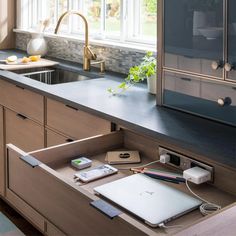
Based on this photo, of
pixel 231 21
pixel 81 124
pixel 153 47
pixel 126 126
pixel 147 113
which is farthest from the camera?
pixel 153 47

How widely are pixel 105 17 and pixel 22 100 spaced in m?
0.99

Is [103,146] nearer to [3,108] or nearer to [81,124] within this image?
[81,124]

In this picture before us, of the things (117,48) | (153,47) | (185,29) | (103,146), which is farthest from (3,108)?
(185,29)

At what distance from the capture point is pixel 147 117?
6.76 ft

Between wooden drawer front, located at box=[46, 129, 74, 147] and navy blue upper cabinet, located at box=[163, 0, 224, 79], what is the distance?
2.28 feet

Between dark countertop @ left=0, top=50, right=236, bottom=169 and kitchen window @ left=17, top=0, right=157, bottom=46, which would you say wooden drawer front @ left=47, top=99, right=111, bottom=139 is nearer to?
dark countertop @ left=0, top=50, right=236, bottom=169

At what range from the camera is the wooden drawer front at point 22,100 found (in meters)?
2.72

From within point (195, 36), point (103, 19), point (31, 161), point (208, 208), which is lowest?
point (208, 208)

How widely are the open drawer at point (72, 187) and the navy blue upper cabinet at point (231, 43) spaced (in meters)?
0.42

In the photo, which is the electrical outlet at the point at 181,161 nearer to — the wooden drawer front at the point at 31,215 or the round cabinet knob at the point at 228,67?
the round cabinet knob at the point at 228,67

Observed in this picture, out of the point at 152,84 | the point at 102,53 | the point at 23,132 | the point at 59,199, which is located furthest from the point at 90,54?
the point at 59,199

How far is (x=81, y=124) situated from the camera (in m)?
2.35

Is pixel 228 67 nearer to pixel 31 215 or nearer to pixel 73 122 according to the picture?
pixel 73 122

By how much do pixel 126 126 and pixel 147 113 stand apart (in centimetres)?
17
